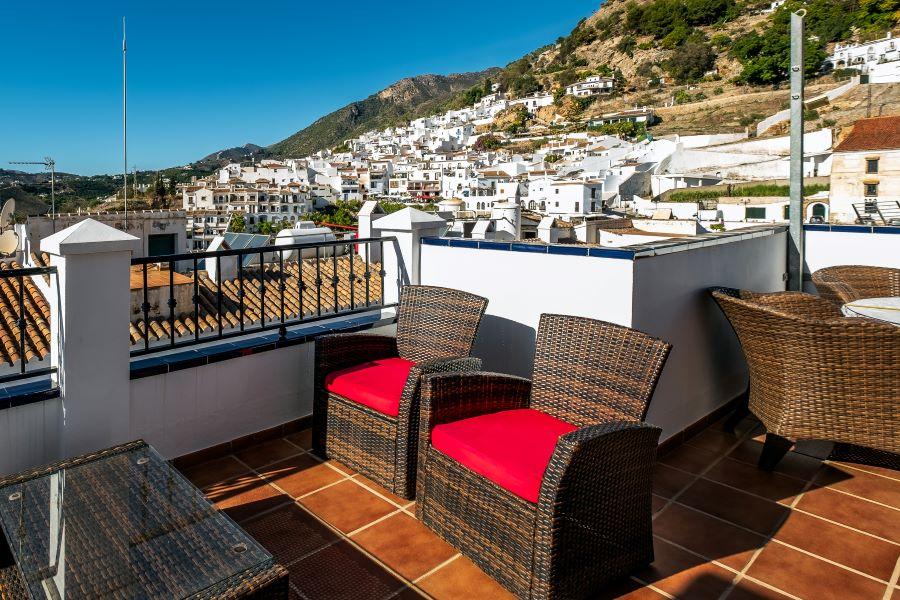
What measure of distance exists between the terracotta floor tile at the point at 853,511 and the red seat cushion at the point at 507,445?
119 centimetres

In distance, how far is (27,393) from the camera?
2240 millimetres

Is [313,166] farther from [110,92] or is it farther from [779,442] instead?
[779,442]

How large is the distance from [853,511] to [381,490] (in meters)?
1.99

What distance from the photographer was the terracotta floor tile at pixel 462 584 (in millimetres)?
1863

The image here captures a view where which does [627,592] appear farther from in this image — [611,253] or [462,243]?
[462,243]

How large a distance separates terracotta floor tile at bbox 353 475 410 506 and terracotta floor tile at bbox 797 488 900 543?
1688mm

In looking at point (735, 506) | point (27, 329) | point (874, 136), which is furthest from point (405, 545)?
point (874, 136)

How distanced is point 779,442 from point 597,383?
1.18 metres

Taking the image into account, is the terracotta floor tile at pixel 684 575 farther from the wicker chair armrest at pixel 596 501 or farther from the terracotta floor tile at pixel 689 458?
the terracotta floor tile at pixel 689 458

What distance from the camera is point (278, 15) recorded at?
54.9m

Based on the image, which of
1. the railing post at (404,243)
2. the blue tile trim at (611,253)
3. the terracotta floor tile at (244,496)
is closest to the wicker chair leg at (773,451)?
the blue tile trim at (611,253)

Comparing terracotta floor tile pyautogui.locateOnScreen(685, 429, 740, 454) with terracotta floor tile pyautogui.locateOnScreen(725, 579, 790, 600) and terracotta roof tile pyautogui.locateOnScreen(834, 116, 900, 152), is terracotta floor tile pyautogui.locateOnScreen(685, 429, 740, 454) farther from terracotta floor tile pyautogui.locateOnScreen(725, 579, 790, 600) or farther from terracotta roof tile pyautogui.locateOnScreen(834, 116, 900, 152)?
terracotta roof tile pyautogui.locateOnScreen(834, 116, 900, 152)

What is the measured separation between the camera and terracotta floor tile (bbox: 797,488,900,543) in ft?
7.45

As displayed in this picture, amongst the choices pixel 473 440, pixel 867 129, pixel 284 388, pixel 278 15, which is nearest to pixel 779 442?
pixel 473 440
